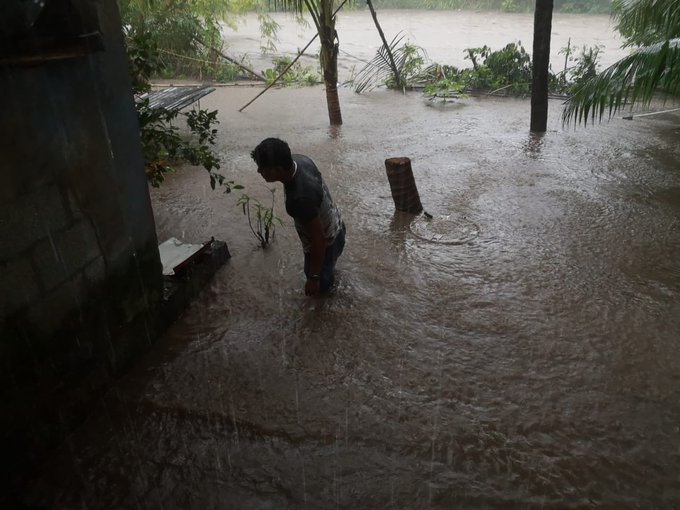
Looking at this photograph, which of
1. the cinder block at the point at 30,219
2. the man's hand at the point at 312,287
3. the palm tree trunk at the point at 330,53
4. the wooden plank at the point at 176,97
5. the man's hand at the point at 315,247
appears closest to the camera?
the cinder block at the point at 30,219

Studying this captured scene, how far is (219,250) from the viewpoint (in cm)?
424

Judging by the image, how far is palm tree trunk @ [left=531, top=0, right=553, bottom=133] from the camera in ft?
24.1

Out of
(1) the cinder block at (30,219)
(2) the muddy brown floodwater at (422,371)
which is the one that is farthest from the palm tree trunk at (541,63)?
(1) the cinder block at (30,219)

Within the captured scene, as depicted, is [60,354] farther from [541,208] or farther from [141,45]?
[541,208]

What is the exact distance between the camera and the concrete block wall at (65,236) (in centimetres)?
223

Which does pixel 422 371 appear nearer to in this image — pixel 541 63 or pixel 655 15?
pixel 655 15

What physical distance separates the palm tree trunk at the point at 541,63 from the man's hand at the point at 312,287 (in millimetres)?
5774

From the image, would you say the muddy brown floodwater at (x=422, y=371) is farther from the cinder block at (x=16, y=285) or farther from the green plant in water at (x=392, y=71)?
the green plant in water at (x=392, y=71)

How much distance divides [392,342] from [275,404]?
0.95 m

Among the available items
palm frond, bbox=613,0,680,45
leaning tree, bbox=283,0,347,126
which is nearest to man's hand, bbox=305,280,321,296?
palm frond, bbox=613,0,680,45

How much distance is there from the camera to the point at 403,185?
5109 millimetres

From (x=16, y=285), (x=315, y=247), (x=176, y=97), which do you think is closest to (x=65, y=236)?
(x=16, y=285)

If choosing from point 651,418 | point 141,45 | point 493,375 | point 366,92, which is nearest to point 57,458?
point 493,375

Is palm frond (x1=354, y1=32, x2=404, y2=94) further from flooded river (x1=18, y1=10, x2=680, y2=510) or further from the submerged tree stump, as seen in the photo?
the submerged tree stump
